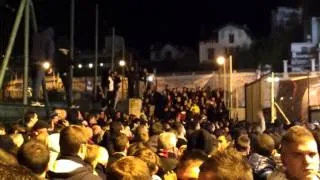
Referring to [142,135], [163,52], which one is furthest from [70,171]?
[163,52]

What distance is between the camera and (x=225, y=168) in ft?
11.4

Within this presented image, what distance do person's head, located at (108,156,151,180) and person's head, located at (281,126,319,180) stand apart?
0.89 m

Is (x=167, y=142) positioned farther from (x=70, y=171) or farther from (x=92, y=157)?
(x=70, y=171)

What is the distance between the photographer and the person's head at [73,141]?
18.6ft

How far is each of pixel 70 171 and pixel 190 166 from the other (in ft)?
4.12

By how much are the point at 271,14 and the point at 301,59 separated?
47.1m

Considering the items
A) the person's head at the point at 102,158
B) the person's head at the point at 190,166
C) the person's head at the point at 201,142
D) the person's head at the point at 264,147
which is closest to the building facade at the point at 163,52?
the person's head at the point at 201,142

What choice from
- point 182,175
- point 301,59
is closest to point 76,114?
point 182,175

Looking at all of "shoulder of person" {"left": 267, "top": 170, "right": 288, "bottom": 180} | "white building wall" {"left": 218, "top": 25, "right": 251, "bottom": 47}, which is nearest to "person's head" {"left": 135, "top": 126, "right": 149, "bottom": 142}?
"shoulder of person" {"left": 267, "top": 170, "right": 288, "bottom": 180}

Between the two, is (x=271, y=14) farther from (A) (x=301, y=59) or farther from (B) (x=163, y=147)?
(B) (x=163, y=147)

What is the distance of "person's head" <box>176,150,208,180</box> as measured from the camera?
4461 millimetres

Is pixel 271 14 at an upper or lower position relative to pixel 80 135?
upper

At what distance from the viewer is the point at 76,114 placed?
16281mm

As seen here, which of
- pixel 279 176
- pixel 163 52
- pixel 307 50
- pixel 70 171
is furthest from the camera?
pixel 163 52
